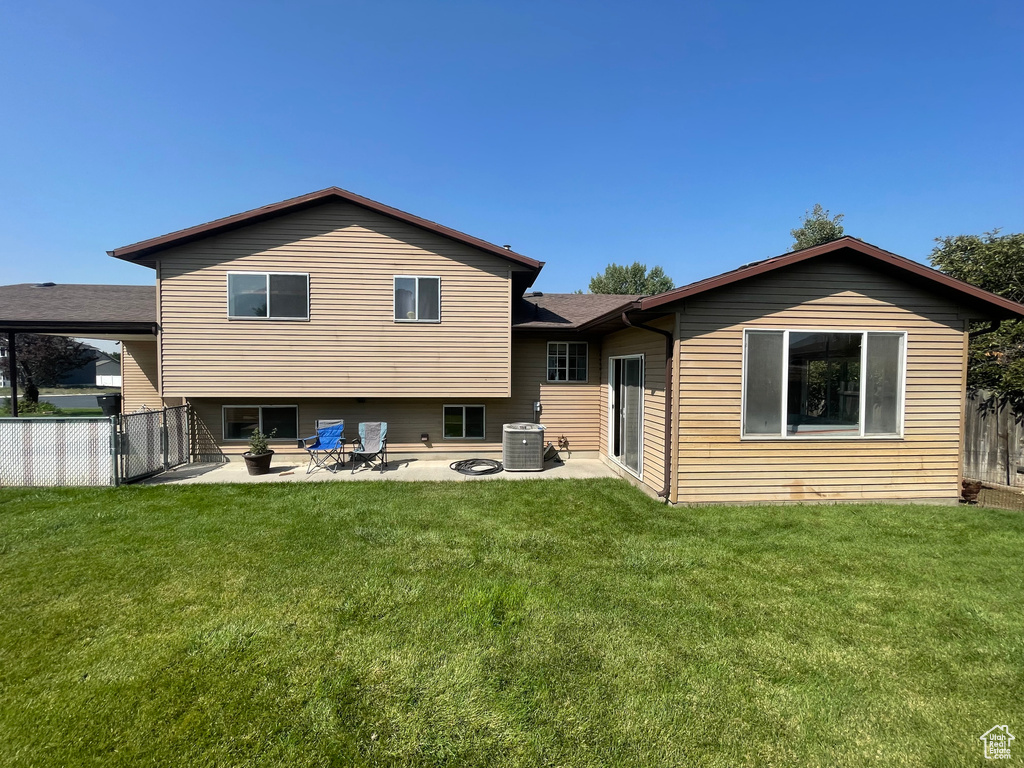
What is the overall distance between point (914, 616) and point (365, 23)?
472 inches

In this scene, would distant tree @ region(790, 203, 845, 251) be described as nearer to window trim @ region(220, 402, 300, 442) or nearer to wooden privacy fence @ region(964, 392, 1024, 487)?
wooden privacy fence @ region(964, 392, 1024, 487)

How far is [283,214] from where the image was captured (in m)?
8.17

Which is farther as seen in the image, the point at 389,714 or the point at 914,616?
the point at 914,616

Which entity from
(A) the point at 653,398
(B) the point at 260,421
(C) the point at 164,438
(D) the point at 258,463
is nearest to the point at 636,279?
(A) the point at 653,398

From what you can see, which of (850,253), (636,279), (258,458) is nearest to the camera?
(850,253)

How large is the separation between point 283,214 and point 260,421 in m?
4.44

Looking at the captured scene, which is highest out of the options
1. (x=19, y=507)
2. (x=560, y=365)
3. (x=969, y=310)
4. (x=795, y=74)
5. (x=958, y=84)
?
(x=795, y=74)

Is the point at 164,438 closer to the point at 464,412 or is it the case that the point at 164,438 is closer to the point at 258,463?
the point at 258,463

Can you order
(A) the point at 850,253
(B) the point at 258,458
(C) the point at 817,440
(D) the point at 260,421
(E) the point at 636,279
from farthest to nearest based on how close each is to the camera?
(E) the point at 636,279 < (D) the point at 260,421 < (B) the point at 258,458 < (C) the point at 817,440 < (A) the point at 850,253

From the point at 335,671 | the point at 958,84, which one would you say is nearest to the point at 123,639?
the point at 335,671

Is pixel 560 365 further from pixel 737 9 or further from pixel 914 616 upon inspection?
pixel 737 9

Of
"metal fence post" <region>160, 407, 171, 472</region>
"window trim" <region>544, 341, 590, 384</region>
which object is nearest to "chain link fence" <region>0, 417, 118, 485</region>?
"metal fence post" <region>160, 407, 171, 472</region>

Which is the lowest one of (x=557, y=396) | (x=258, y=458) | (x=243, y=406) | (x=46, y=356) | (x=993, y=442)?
(x=258, y=458)

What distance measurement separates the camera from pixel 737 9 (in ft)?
27.8
